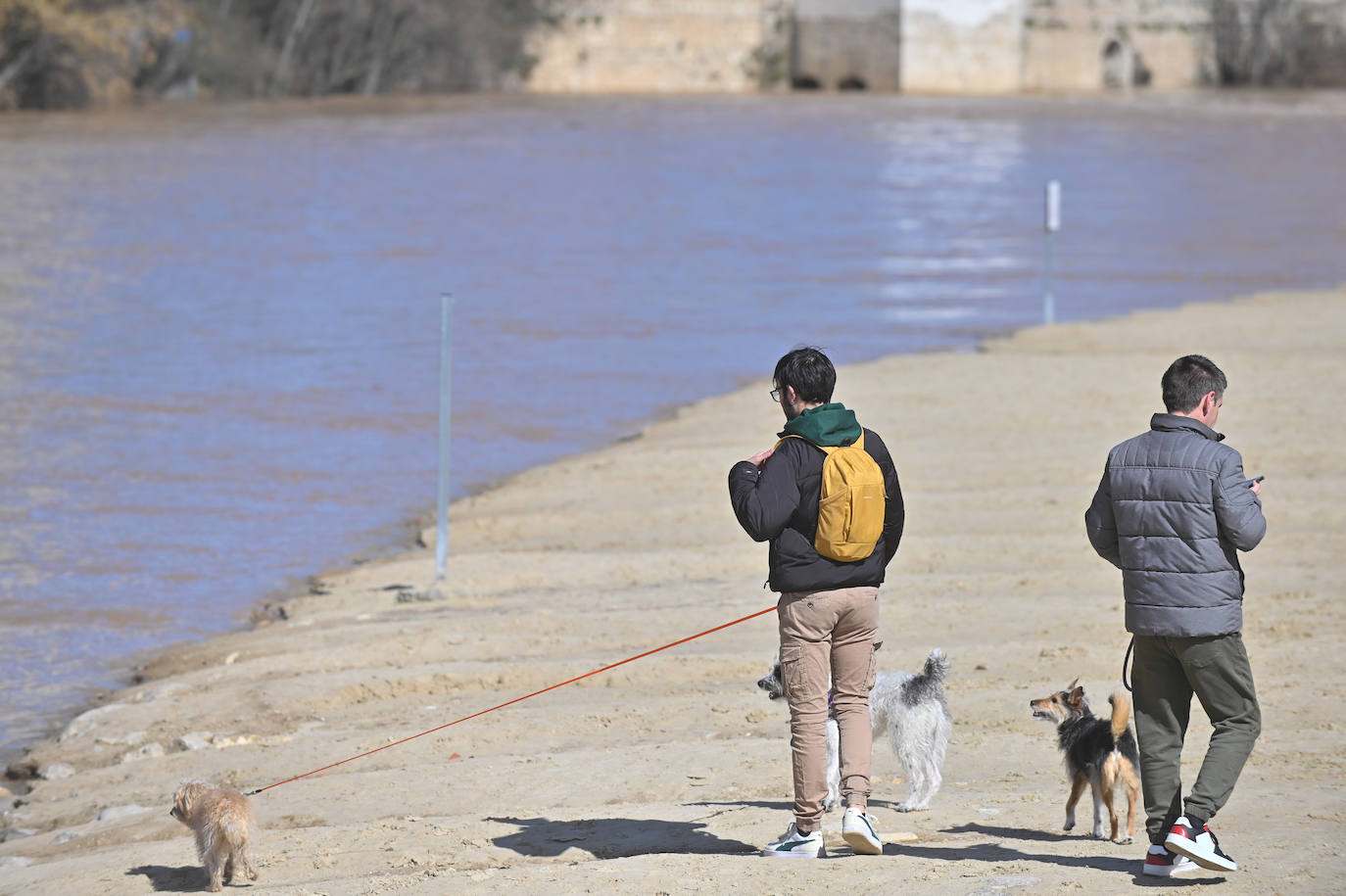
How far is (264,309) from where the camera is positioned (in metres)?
22.5

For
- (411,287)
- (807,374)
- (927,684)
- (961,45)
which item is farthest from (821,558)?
(961,45)

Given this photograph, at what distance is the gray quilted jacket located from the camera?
5.01m

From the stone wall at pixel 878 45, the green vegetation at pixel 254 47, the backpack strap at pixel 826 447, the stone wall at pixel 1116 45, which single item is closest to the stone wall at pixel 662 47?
the stone wall at pixel 878 45

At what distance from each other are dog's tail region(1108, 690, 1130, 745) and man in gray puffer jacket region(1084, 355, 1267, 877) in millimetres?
356

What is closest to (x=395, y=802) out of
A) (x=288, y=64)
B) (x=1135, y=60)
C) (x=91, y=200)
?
(x=91, y=200)

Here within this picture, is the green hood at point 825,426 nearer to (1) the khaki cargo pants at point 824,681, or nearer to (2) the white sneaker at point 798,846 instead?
(1) the khaki cargo pants at point 824,681

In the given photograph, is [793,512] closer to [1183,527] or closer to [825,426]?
[825,426]

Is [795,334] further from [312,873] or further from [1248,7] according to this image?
[1248,7]

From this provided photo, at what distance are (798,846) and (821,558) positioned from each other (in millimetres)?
907

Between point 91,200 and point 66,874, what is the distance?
2941 cm

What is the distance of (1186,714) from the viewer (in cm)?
527

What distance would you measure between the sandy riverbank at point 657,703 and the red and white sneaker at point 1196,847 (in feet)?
0.30

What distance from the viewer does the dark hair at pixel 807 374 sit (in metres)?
5.34

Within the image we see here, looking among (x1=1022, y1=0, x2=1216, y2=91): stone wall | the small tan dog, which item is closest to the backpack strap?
the small tan dog
